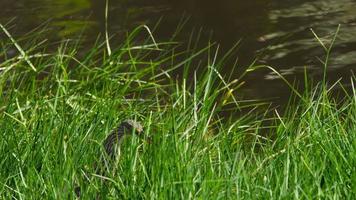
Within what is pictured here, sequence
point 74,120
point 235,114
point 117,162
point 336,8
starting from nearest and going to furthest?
point 117,162
point 74,120
point 235,114
point 336,8

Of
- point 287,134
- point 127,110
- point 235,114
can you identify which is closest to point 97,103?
point 127,110

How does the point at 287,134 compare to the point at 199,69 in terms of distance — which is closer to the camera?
the point at 287,134

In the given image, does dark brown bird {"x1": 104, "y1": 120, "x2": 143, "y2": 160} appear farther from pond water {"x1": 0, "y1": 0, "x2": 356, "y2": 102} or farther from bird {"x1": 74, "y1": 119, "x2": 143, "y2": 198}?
pond water {"x1": 0, "y1": 0, "x2": 356, "y2": 102}

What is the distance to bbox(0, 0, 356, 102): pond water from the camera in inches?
311

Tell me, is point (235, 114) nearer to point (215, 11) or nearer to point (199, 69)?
point (199, 69)

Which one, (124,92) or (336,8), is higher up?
(124,92)

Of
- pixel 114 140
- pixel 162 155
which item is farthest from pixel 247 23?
pixel 162 155

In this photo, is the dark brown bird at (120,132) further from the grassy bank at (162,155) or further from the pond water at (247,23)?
the pond water at (247,23)

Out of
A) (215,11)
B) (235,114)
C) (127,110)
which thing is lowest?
(215,11)

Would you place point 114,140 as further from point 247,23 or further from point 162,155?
point 247,23

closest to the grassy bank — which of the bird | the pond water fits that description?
the bird

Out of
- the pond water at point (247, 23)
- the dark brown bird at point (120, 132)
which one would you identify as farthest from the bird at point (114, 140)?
the pond water at point (247, 23)

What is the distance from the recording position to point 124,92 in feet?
16.4

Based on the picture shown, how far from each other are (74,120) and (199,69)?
3.66 meters
